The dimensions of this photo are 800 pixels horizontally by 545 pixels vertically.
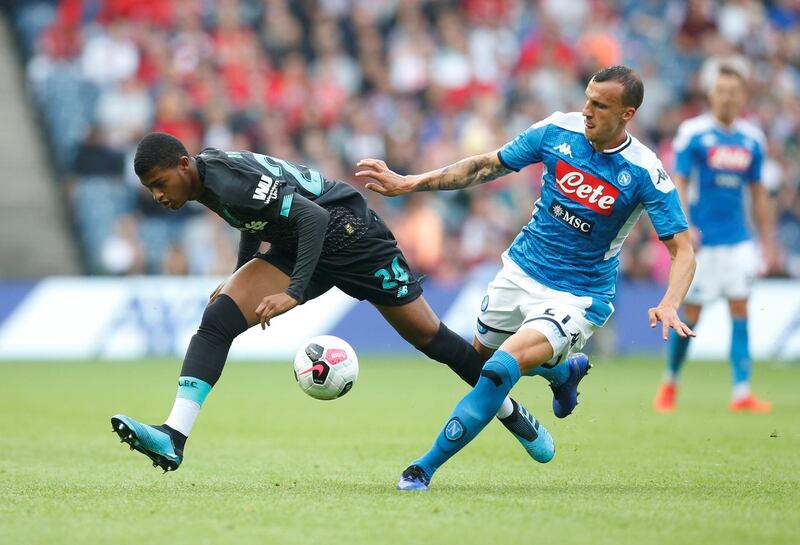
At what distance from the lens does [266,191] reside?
22.3ft

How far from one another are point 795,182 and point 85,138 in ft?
38.3

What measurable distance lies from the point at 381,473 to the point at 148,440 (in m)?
1.54

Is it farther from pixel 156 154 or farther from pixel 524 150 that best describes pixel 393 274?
pixel 156 154

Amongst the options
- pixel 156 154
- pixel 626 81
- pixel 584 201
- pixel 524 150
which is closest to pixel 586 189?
pixel 584 201

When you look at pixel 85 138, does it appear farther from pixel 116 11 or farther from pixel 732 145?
pixel 732 145

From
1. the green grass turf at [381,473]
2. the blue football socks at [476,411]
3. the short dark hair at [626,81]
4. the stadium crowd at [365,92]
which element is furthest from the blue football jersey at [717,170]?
the stadium crowd at [365,92]

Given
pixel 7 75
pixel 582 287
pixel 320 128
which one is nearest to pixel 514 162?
pixel 582 287

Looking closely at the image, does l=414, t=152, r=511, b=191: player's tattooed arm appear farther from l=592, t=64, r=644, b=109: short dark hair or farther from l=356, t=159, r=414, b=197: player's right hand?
l=592, t=64, r=644, b=109: short dark hair

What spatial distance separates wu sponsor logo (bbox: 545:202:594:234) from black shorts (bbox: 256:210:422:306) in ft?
3.11

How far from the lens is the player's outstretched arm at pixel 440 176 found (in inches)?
278

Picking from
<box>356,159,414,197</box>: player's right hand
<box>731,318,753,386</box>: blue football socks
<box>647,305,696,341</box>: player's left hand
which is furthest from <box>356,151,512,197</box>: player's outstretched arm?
<box>731,318,753,386</box>: blue football socks

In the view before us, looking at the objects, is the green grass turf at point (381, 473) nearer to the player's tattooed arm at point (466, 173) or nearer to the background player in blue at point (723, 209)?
the background player in blue at point (723, 209)

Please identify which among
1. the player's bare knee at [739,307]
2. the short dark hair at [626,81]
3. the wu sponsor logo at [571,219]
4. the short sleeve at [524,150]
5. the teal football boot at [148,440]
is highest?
the short dark hair at [626,81]

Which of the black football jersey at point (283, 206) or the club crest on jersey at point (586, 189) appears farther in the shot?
the club crest on jersey at point (586, 189)
